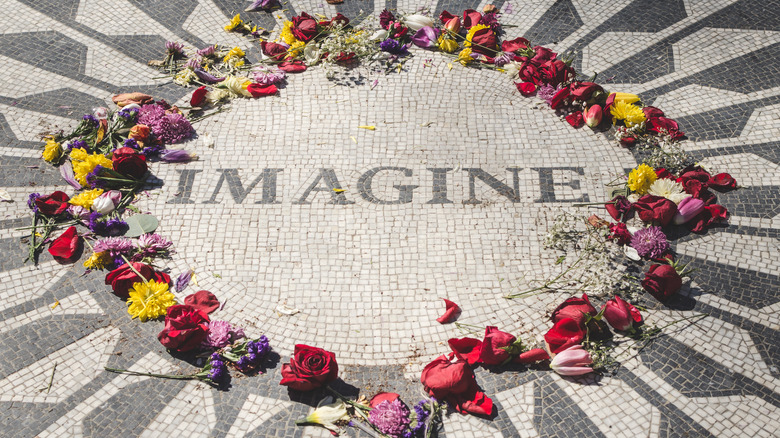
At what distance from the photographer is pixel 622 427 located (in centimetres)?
510

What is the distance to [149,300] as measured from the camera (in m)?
5.79

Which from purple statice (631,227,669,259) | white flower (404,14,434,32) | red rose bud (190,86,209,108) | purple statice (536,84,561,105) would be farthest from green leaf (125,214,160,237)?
purple statice (631,227,669,259)

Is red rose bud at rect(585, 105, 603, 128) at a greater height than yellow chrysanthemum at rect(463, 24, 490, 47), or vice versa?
yellow chrysanthemum at rect(463, 24, 490, 47)

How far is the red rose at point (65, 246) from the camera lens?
20.5ft

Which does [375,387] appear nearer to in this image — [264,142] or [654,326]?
[654,326]

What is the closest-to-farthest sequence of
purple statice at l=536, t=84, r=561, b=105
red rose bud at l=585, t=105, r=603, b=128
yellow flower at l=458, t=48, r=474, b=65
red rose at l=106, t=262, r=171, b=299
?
red rose at l=106, t=262, r=171, b=299
red rose bud at l=585, t=105, r=603, b=128
purple statice at l=536, t=84, r=561, b=105
yellow flower at l=458, t=48, r=474, b=65

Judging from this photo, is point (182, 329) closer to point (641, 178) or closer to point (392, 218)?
point (392, 218)

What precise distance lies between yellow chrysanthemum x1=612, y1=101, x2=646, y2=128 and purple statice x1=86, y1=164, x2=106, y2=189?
6215mm

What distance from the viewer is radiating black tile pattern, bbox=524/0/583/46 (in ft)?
28.3

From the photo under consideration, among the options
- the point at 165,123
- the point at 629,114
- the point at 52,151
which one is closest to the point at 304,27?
the point at 165,123

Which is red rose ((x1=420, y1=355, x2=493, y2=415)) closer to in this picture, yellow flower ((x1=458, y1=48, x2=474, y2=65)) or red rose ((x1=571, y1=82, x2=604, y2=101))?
red rose ((x1=571, y1=82, x2=604, y2=101))

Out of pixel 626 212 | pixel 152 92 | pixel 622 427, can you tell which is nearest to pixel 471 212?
pixel 626 212

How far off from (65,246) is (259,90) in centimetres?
309

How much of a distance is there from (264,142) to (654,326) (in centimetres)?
490
